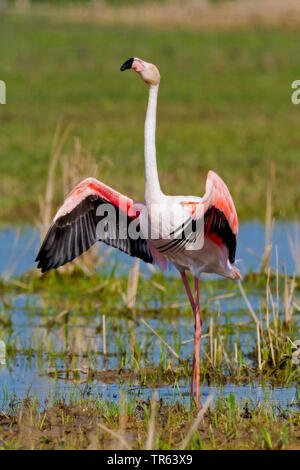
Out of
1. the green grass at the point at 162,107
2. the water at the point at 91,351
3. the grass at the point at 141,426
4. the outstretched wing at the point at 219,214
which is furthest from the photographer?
the green grass at the point at 162,107

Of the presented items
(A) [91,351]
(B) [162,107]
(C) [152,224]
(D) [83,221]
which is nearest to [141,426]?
(C) [152,224]

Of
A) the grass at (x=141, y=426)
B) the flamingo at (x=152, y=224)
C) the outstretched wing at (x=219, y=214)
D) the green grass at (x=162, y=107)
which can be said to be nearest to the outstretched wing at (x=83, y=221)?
the flamingo at (x=152, y=224)

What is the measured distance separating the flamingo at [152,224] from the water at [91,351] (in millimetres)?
444

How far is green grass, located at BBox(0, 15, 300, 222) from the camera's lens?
49.2 feet

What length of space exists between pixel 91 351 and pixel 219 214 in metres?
1.88

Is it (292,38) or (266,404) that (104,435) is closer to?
(266,404)

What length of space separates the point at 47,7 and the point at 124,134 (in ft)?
82.5

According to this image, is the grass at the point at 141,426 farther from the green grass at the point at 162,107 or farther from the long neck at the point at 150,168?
the green grass at the point at 162,107

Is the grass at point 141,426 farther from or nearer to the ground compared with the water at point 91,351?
nearer to the ground

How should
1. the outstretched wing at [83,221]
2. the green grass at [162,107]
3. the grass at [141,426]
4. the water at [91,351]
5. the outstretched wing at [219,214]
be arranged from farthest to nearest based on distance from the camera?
1. the green grass at [162,107]
2. the outstretched wing at [83,221]
3. the water at [91,351]
4. the outstretched wing at [219,214]
5. the grass at [141,426]

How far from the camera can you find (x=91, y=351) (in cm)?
781

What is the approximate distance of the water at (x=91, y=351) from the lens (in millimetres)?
6715

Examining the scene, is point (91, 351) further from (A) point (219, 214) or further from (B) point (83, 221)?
(A) point (219, 214)

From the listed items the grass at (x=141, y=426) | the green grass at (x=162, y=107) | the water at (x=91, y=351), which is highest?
the green grass at (x=162, y=107)
